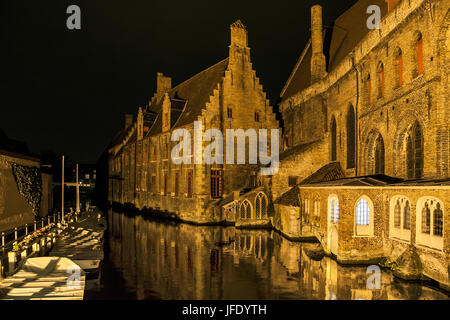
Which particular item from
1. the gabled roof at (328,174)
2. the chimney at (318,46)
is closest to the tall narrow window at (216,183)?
the gabled roof at (328,174)

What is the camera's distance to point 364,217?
16.5 metres

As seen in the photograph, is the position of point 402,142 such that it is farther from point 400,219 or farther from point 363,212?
point 400,219

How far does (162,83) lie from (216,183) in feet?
90.6

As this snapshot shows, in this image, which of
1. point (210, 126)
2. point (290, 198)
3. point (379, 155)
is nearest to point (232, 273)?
point (290, 198)

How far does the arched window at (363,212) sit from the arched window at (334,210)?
1.44m

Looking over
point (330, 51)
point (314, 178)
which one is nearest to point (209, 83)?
point (330, 51)

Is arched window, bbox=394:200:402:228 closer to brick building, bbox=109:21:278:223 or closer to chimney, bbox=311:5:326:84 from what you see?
brick building, bbox=109:21:278:223

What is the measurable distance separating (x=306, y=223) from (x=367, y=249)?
24.1ft

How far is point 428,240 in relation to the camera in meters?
13.2

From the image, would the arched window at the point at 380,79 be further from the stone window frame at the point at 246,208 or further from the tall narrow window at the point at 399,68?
the stone window frame at the point at 246,208

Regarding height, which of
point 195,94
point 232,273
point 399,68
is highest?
point 195,94

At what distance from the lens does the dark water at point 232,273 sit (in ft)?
38.6

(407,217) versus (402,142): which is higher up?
(402,142)

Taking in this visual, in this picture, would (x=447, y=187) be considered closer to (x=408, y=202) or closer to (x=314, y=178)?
(x=408, y=202)
